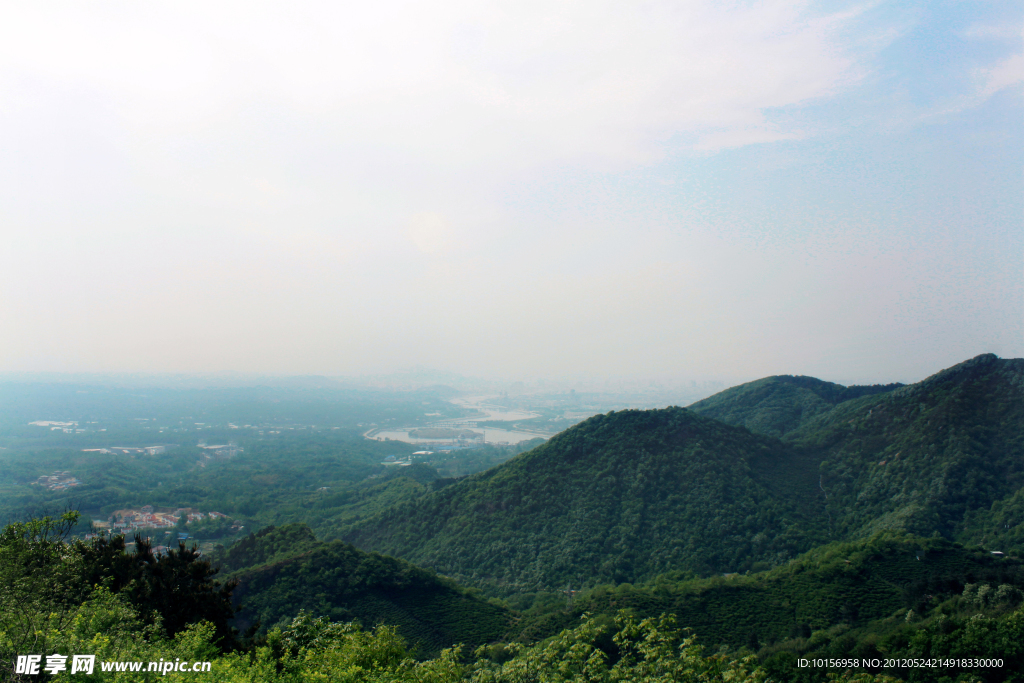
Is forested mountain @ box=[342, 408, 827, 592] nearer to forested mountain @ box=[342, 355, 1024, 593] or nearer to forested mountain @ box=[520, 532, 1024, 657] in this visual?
forested mountain @ box=[342, 355, 1024, 593]

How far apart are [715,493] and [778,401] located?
2562cm

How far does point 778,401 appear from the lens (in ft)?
169

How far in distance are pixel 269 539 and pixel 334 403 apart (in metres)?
130

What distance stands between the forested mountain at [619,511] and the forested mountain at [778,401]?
36.2 feet

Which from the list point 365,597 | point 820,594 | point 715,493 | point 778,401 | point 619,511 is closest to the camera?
point 820,594

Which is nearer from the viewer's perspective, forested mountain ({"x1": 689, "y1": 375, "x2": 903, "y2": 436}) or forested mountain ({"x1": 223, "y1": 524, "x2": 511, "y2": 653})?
forested mountain ({"x1": 223, "y1": 524, "x2": 511, "y2": 653})

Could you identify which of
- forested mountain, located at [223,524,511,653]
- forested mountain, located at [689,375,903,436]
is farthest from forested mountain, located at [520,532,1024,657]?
forested mountain, located at [689,375,903,436]

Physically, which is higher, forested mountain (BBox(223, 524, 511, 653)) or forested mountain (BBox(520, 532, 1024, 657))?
forested mountain (BBox(520, 532, 1024, 657))

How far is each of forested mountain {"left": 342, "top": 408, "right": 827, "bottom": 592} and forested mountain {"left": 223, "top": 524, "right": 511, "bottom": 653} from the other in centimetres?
498

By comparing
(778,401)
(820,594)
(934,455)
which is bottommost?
(820,594)

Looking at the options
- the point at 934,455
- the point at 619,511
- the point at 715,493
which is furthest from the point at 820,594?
the point at 934,455

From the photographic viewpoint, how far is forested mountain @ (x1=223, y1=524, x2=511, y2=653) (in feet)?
70.2

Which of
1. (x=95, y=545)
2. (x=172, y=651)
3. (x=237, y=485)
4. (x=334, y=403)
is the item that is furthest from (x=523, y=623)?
(x=334, y=403)

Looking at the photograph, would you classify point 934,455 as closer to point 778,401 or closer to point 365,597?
point 778,401
